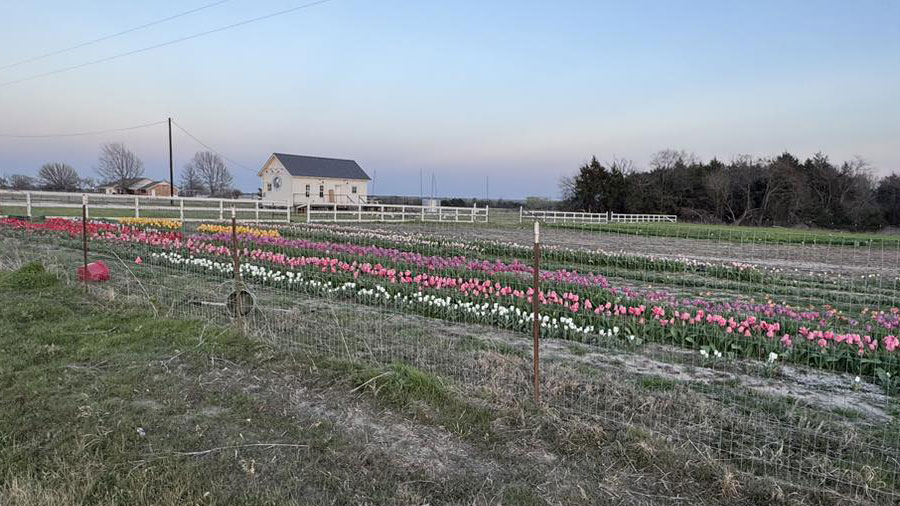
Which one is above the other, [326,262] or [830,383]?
[326,262]

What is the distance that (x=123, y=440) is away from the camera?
2967mm

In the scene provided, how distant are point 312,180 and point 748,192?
145 ft

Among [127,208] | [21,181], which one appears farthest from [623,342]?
[21,181]

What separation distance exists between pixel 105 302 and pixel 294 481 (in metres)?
5.10

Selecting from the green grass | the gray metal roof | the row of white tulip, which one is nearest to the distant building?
the gray metal roof

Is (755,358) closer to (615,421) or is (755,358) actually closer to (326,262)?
(615,421)

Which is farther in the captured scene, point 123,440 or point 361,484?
point 123,440

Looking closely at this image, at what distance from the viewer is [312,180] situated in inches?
1902

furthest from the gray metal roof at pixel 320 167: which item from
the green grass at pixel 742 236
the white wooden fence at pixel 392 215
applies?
the green grass at pixel 742 236

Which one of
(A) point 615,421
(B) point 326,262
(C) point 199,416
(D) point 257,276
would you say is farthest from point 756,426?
(D) point 257,276

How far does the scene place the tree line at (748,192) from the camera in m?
47.2

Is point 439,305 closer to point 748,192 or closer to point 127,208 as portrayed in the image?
point 127,208

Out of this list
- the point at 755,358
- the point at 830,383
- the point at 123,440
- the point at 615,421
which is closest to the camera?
the point at 123,440

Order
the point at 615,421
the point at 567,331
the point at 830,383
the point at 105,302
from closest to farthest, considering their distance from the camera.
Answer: the point at 615,421, the point at 830,383, the point at 567,331, the point at 105,302
